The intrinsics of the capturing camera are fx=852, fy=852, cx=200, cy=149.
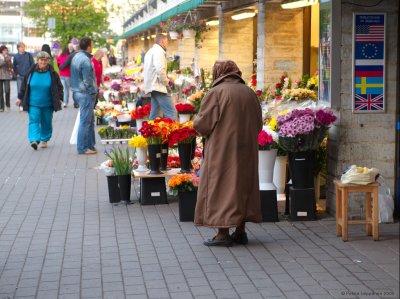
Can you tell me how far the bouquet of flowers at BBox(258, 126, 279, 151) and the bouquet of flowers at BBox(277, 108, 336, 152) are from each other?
0.98 ft

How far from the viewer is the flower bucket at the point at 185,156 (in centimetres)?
1023

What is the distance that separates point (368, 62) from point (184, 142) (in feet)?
8.37

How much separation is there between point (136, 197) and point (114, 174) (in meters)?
0.62

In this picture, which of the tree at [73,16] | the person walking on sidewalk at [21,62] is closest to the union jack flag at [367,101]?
the person walking on sidewalk at [21,62]

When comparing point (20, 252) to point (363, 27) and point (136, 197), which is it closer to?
point (136, 197)

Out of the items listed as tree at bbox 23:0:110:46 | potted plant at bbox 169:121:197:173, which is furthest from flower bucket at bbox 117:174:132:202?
tree at bbox 23:0:110:46

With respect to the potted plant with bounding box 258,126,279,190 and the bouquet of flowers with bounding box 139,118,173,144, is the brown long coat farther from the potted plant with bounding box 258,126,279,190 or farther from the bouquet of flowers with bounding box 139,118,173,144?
the bouquet of flowers with bounding box 139,118,173,144

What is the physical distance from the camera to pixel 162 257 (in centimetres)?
748

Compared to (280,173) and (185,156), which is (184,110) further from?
(280,173)

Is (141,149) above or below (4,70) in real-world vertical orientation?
below

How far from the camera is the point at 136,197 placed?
1076 cm

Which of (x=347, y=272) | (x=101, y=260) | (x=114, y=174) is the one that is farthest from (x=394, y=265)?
(x=114, y=174)

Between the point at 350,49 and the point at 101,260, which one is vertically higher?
the point at 350,49

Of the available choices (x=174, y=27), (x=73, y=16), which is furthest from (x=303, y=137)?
(x=73, y=16)
